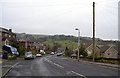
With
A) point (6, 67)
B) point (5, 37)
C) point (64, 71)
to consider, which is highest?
point (5, 37)

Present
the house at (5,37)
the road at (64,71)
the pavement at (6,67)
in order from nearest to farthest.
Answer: the road at (64,71) → the pavement at (6,67) → the house at (5,37)

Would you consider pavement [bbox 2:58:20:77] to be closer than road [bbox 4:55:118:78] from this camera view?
No

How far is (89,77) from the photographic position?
19.2 metres

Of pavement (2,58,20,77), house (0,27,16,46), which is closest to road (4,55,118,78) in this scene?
pavement (2,58,20,77)

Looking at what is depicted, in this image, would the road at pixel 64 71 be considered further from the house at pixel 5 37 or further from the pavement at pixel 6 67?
the house at pixel 5 37

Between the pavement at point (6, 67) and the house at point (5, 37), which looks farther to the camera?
the house at point (5, 37)

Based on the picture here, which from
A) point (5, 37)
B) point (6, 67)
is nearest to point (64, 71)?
point (6, 67)

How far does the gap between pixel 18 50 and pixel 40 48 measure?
287 ft

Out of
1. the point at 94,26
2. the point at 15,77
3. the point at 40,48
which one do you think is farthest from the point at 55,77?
the point at 40,48

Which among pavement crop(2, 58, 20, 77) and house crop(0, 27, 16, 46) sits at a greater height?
house crop(0, 27, 16, 46)

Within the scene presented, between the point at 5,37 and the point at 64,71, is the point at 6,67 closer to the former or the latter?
the point at 64,71

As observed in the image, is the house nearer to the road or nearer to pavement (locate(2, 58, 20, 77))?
pavement (locate(2, 58, 20, 77))

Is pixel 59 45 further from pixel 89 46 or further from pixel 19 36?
pixel 89 46

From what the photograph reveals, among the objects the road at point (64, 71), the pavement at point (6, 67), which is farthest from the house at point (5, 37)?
the road at point (64, 71)
